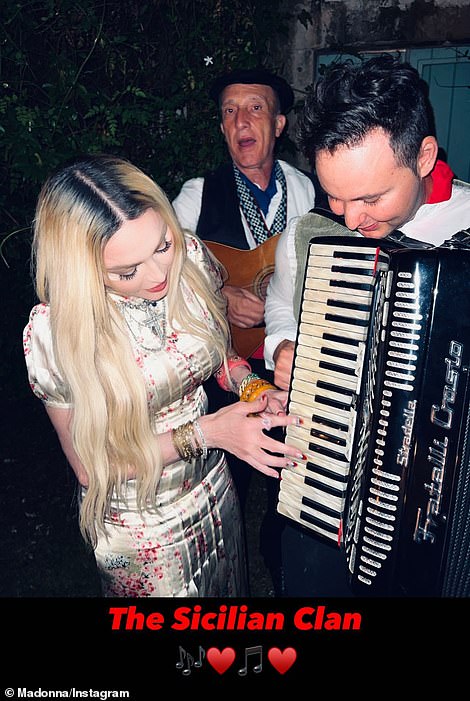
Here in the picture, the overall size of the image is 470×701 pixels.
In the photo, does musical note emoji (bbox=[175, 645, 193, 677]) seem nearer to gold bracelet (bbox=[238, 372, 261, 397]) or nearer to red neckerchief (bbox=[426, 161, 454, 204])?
gold bracelet (bbox=[238, 372, 261, 397])

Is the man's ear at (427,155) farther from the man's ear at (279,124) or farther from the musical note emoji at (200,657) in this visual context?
the man's ear at (279,124)

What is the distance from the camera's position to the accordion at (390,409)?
112 cm

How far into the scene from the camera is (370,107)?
4.14 ft

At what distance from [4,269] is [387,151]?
11.7ft

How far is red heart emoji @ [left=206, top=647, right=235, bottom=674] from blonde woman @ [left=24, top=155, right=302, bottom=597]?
16cm

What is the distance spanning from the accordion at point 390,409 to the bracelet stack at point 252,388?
24 centimetres

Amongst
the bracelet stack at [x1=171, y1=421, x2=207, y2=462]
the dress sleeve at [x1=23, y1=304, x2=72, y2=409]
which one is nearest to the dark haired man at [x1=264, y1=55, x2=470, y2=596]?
the bracelet stack at [x1=171, y1=421, x2=207, y2=462]

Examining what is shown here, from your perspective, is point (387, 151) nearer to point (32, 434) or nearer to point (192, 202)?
point (192, 202)

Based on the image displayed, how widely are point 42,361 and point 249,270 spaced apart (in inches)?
55.8

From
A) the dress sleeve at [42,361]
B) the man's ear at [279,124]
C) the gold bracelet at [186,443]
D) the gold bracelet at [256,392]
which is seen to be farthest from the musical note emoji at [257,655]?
the man's ear at [279,124]

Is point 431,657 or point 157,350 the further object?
point 431,657

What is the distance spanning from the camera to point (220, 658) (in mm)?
1567

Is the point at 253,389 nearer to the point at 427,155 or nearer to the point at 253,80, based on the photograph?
the point at 427,155

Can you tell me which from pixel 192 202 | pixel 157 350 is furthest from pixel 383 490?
pixel 192 202
